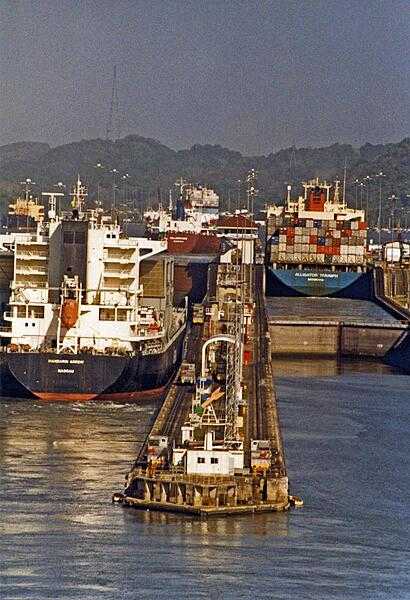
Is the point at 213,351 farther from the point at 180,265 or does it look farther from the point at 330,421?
the point at 180,265

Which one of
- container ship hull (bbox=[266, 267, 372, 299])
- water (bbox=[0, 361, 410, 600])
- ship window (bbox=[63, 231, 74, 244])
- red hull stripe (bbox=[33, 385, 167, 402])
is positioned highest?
ship window (bbox=[63, 231, 74, 244])

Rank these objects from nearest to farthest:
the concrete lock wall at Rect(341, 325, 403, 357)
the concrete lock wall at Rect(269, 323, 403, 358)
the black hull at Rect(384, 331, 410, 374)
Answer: the black hull at Rect(384, 331, 410, 374), the concrete lock wall at Rect(341, 325, 403, 357), the concrete lock wall at Rect(269, 323, 403, 358)

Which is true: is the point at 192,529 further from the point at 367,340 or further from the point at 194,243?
the point at 194,243

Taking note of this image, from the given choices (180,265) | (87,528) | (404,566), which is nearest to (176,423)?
(87,528)

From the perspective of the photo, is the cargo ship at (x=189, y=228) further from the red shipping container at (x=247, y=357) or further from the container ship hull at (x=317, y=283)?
the red shipping container at (x=247, y=357)

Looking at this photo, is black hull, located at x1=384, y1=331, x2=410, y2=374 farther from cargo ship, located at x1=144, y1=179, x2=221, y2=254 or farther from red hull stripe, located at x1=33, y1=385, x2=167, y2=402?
cargo ship, located at x1=144, y1=179, x2=221, y2=254

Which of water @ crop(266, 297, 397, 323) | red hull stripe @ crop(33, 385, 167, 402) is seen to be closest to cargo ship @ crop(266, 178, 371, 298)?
water @ crop(266, 297, 397, 323)
